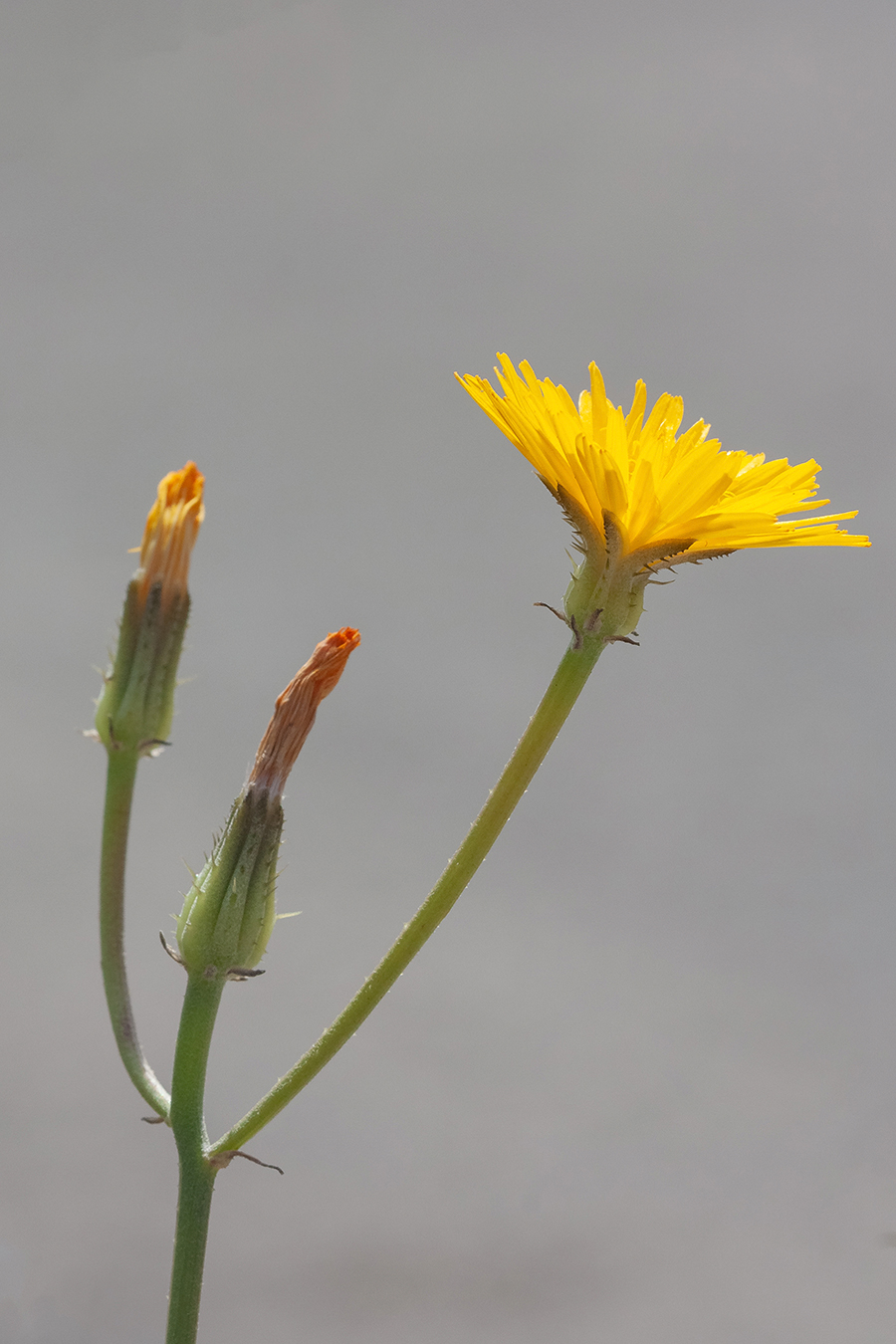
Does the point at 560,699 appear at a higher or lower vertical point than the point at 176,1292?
higher

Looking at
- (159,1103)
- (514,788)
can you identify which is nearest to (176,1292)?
(159,1103)

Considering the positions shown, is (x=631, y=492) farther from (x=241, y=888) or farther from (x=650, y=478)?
(x=241, y=888)

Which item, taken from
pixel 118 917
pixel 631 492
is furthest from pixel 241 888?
pixel 631 492

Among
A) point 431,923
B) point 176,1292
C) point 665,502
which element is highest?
point 665,502

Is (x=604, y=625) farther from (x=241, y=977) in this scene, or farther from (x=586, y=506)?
(x=241, y=977)

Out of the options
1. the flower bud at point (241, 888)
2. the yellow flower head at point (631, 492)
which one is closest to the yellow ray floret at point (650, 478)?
the yellow flower head at point (631, 492)

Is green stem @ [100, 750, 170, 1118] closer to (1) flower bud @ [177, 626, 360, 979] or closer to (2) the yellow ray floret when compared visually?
(1) flower bud @ [177, 626, 360, 979]
